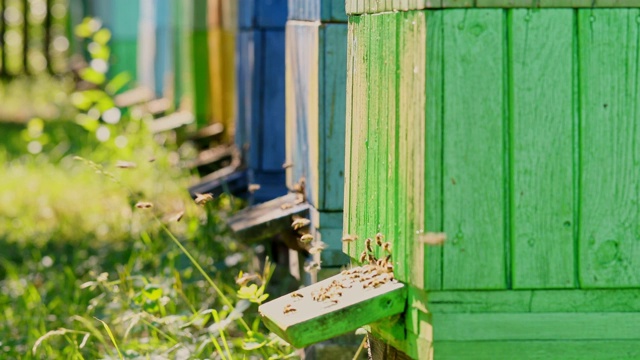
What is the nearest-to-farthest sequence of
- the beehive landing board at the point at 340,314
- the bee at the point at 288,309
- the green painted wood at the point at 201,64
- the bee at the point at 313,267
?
1. the beehive landing board at the point at 340,314
2. the bee at the point at 288,309
3. the bee at the point at 313,267
4. the green painted wood at the point at 201,64

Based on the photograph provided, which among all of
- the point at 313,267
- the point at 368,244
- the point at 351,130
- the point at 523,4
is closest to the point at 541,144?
the point at 523,4

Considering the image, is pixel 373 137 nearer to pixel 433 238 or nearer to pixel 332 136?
pixel 433 238

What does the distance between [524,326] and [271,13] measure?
3187 mm

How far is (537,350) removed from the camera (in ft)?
9.07

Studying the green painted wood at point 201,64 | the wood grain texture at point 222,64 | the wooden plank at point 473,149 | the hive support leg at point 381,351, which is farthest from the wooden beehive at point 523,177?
the green painted wood at point 201,64

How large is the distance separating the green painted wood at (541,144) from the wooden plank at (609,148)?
0.04 m

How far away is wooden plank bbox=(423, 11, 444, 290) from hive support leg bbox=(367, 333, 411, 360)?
1.28 feet

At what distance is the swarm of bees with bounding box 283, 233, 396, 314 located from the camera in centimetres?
294

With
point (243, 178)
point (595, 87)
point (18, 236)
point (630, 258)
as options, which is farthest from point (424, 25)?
point (18, 236)

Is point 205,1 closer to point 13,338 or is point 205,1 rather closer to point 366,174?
point 13,338

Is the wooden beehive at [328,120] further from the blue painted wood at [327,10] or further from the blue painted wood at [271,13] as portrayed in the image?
the blue painted wood at [271,13]

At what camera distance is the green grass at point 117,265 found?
4.10 meters

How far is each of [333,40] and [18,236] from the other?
3.44m

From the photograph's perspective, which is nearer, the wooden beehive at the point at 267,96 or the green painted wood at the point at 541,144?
the green painted wood at the point at 541,144
